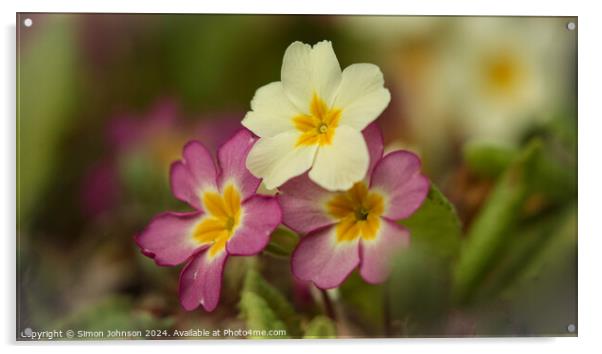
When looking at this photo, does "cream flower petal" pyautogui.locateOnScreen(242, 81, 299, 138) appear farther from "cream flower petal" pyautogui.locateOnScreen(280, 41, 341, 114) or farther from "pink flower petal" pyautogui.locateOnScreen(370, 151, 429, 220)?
"pink flower petal" pyautogui.locateOnScreen(370, 151, 429, 220)

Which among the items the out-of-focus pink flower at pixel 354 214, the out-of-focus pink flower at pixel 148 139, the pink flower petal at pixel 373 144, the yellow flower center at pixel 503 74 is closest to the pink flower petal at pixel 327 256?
the out-of-focus pink flower at pixel 354 214

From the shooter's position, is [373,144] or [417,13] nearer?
[373,144]

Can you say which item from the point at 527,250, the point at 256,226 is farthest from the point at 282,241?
the point at 527,250

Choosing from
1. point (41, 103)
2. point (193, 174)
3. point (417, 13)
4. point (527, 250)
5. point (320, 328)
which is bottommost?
point (320, 328)

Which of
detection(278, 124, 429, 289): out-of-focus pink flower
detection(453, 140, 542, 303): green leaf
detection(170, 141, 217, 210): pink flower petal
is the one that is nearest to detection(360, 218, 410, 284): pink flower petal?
detection(278, 124, 429, 289): out-of-focus pink flower

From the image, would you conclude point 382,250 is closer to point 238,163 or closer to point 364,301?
point 364,301
